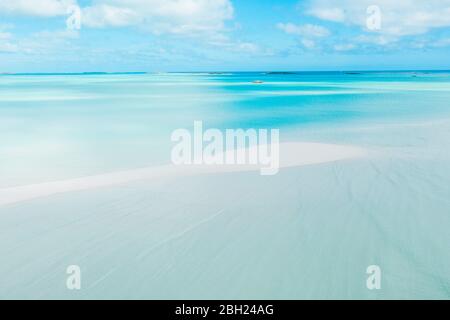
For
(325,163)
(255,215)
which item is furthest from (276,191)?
(325,163)

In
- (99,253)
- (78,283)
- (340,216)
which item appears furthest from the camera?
(340,216)

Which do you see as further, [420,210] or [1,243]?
[420,210]

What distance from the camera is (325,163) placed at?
670cm

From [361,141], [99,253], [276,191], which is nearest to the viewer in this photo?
[99,253]

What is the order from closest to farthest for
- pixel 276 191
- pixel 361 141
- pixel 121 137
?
1. pixel 276 191
2. pixel 361 141
3. pixel 121 137

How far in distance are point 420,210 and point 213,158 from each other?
3617 mm

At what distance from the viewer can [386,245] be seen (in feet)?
12.5

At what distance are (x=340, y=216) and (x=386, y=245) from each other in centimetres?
73

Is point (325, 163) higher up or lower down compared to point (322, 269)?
higher up
